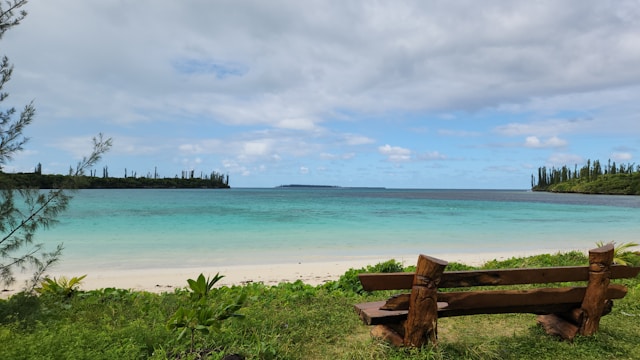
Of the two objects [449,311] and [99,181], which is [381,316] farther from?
[99,181]

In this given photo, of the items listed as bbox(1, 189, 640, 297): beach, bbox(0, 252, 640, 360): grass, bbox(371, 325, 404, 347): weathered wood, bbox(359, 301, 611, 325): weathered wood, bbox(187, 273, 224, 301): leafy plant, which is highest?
bbox(187, 273, 224, 301): leafy plant

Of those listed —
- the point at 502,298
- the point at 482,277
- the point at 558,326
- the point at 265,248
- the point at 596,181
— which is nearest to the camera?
the point at 482,277

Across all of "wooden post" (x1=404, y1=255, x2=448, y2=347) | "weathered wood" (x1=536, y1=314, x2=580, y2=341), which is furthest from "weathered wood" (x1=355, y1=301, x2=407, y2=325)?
"weathered wood" (x1=536, y1=314, x2=580, y2=341)

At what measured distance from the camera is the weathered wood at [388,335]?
432 centimetres

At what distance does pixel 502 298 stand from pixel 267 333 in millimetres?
2913

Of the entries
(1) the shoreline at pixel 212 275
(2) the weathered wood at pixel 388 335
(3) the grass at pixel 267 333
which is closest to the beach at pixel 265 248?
(1) the shoreline at pixel 212 275

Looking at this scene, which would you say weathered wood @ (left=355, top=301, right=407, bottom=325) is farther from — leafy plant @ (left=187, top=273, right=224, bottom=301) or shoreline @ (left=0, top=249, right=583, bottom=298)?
shoreline @ (left=0, top=249, right=583, bottom=298)

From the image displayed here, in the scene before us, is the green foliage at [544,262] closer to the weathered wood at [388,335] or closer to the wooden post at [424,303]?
the weathered wood at [388,335]

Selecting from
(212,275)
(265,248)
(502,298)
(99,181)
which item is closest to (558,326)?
(502,298)

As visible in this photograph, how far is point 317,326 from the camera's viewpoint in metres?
5.34

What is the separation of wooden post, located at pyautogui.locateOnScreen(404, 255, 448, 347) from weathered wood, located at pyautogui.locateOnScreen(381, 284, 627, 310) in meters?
0.15

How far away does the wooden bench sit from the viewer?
4051 millimetres

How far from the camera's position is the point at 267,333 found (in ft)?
16.1

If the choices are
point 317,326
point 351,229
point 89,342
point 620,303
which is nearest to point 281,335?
point 317,326
